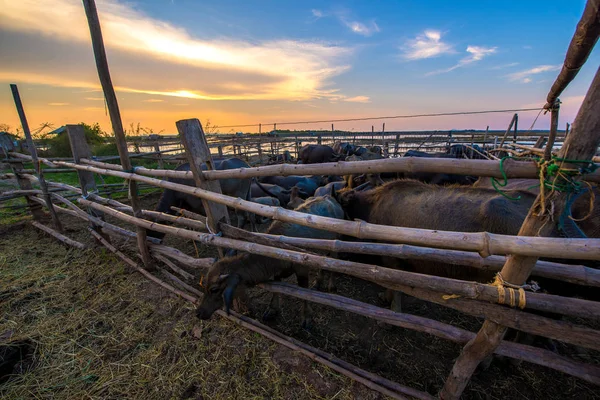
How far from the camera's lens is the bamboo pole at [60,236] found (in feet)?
17.2

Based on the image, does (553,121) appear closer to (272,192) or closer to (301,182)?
(272,192)

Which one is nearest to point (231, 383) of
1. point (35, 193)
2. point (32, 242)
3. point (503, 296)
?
point (503, 296)

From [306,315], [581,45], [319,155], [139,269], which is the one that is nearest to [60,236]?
[139,269]

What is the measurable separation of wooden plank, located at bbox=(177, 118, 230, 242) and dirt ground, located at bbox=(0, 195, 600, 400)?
1.46 m

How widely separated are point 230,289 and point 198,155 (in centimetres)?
156

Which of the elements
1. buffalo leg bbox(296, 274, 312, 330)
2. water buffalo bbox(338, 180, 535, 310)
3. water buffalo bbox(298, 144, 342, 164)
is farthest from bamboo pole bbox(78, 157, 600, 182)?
water buffalo bbox(298, 144, 342, 164)

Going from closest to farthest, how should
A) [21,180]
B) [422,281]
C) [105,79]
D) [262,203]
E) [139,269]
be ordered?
[422,281] < [105,79] < [139,269] < [262,203] < [21,180]

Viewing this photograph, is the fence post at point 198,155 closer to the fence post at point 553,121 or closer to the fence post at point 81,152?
the fence post at point 553,121

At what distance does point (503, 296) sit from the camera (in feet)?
5.24

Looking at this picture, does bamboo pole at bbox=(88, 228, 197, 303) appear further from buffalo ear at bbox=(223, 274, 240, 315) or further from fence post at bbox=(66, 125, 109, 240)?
buffalo ear at bbox=(223, 274, 240, 315)

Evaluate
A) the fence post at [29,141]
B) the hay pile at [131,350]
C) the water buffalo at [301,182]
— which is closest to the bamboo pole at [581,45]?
the hay pile at [131,350]

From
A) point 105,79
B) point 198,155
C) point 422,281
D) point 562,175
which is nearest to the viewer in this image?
point 562,175

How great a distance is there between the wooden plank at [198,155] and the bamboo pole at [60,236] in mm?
4113

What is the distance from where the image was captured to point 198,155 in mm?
2855
